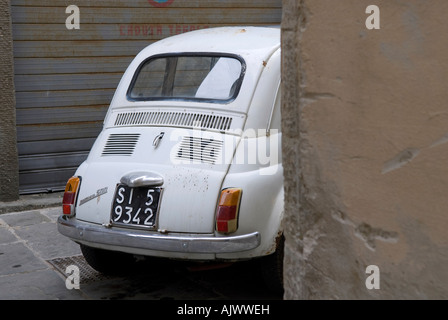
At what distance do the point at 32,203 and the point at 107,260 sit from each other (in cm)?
258

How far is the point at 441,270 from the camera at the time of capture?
2.23 meters

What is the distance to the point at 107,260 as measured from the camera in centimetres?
513

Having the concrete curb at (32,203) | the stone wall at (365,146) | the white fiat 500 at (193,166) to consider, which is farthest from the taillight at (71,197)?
the concrete curb at (32,203)

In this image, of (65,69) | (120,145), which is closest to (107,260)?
(120,145)

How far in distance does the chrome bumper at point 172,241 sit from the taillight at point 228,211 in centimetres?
7

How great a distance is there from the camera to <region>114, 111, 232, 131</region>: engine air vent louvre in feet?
15.0

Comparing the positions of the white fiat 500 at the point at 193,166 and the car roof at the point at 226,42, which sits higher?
the car roof at the point at 226,42

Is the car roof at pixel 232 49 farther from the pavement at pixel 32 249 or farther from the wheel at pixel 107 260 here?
the pavement at pixel 32 249

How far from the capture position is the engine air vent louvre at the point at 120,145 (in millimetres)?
4703

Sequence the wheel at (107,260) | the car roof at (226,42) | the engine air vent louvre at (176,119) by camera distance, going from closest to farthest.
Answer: the engine air vent louvre at (176,119)
the car roof at (226,42)
the wheel at (107,260)

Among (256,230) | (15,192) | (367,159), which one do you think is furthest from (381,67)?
(15,192)

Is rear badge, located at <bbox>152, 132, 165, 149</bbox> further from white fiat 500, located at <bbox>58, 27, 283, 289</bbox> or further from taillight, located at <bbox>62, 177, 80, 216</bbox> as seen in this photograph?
taillight, located at <bbox>62, 177, 80, 216</bbox>

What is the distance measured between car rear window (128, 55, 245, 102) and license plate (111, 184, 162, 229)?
2.75ft
